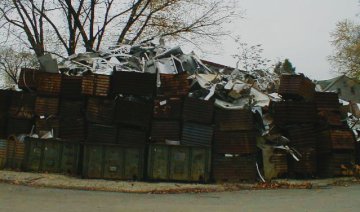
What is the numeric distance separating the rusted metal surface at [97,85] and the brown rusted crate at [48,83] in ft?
3.82

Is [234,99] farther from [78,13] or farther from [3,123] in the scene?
[78,13]

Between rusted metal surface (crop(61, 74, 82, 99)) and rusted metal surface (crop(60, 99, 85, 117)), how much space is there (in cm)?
22

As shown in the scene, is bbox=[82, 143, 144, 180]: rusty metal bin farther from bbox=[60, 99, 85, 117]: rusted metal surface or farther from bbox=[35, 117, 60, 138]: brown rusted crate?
bbox=[35, 117, 60, 138]: brown rusted crate

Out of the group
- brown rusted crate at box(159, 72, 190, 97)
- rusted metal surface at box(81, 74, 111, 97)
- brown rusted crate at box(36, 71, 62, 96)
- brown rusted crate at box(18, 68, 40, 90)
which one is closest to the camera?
rusted metal surface at box(81, 74, 111, 97)

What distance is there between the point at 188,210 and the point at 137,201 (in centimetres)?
185

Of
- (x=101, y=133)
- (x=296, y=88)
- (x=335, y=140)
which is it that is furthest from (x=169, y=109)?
(x=335, y=140)

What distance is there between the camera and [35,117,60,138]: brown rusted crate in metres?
15.9

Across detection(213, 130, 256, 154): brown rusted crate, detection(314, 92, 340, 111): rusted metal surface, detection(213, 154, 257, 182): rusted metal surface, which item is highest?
detection(314, 92, 340, 111): rusted metal surface

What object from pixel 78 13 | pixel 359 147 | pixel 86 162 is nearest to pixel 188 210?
pixel 86 162

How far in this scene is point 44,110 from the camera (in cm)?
1616

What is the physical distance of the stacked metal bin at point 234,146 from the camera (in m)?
15.3

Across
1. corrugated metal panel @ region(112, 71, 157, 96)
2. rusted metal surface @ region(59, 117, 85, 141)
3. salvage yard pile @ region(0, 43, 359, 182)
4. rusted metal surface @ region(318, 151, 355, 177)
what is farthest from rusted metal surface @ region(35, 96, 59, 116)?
rusted metal surface @ region(318, 151, 355, 177)

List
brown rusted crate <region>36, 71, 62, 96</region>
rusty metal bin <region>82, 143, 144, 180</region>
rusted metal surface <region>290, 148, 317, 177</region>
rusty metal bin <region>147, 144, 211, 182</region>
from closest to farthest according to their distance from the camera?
1. rusty metal bin <region>82, 143, 144, 180</region>
2. rusty metal bin <region>147, 144, 211, 182</region>
3. brown rusted crate <region>36, 71, 62, 96</region>
4. rusted metal surface <region>290, 148, 317, 177</region>

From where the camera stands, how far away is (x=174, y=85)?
15.9 m
